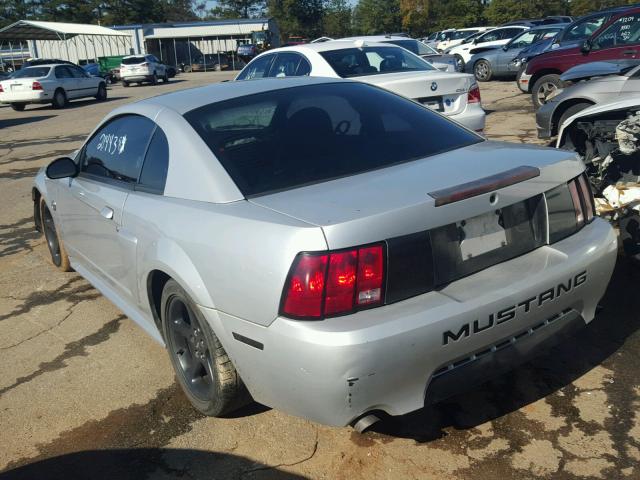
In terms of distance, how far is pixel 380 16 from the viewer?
218 feet

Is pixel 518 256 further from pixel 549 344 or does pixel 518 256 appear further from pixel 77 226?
pixel 77 226

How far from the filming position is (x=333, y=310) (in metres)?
2.35

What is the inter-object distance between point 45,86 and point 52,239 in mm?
18403

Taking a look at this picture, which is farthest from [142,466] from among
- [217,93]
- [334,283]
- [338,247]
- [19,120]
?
[19,120]

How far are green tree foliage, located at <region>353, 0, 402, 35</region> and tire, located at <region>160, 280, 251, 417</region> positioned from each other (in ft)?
217

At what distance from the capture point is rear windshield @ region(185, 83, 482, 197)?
2924 mm

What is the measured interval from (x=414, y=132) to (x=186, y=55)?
211ft

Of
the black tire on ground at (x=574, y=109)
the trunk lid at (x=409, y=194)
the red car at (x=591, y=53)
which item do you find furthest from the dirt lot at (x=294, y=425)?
the red car at (x=591, y=53)

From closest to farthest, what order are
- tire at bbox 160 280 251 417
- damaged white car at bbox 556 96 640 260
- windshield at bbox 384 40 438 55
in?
tire at bbox 160 280 251 417 → damaged white car at bbox 556 96 640 260 → windshield at bbox 384 40 438 55

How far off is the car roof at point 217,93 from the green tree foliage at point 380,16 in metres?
65.0

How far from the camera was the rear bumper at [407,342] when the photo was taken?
2.28m

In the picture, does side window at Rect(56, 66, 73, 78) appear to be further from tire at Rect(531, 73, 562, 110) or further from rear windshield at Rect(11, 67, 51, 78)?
tire at Rect(531, 73, 562, 110)

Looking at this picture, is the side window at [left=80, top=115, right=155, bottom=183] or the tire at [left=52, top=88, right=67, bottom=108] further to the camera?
the tire at [left=52, top=88, right=67, bottom=108]

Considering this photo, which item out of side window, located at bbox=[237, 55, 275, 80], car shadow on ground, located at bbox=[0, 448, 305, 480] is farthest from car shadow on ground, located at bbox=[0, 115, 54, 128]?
car shadow on ground, located at bbox=[0, 448, 305, 480]
